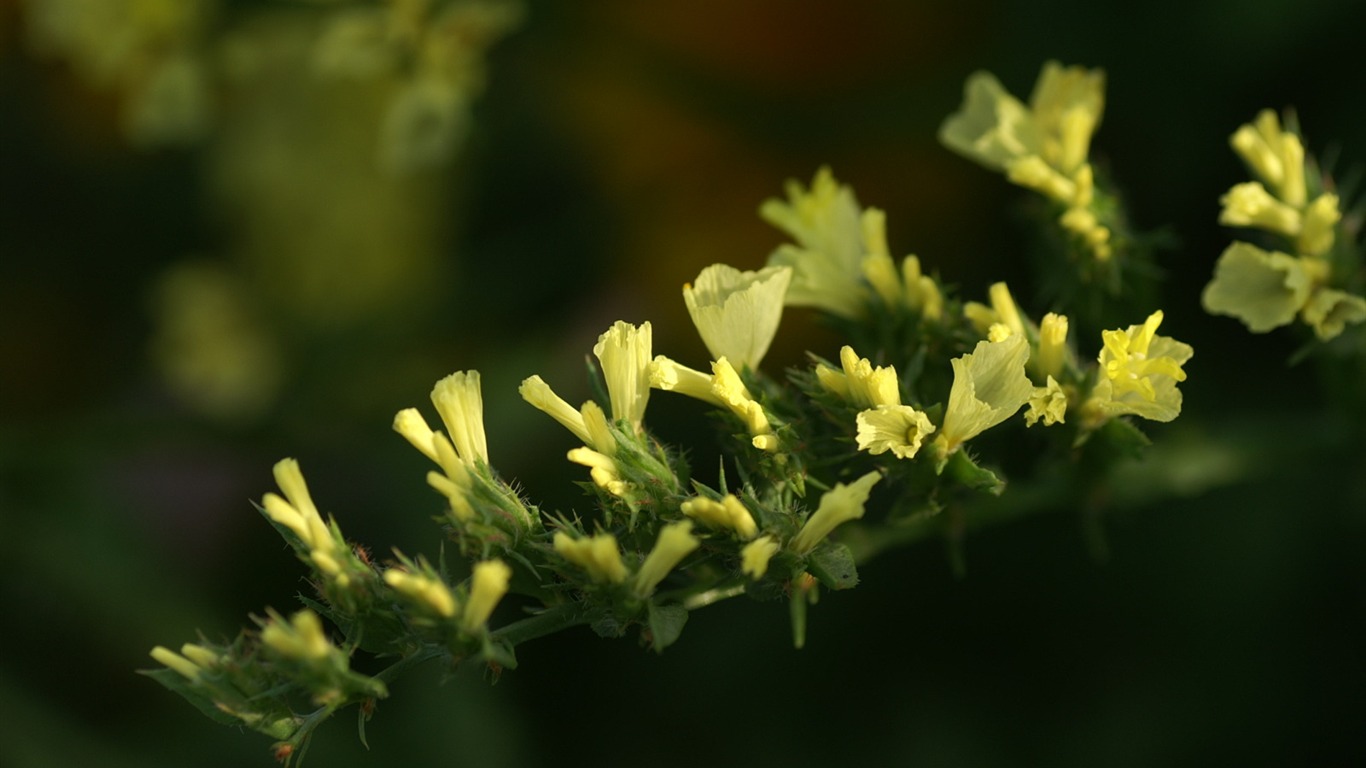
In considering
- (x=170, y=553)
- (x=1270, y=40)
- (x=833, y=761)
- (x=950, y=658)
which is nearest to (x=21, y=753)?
(x=170, y=553)

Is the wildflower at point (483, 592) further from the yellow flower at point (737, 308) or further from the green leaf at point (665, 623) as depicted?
the yellow flower at point (737, 308)

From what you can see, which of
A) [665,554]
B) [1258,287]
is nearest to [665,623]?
[665,554]

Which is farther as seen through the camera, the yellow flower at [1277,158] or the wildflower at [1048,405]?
the yellow flower at [1277,158]

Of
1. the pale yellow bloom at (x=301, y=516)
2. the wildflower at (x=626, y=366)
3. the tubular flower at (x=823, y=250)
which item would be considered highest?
the tubular flower at (x=823, y=250)

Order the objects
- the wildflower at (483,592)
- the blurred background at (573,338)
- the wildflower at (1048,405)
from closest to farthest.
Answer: the wildflower at (483,592), the wildflower at (1048,405), the blurred background at (573,338)

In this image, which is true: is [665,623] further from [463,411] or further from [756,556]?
[463,411]

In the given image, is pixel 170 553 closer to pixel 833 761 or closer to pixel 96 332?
pixel 96 332

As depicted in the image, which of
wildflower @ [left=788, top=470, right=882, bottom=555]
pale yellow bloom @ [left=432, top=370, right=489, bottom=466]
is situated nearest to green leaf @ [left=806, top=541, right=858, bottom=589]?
wildflower @ [left=788, top=470, right=882, bottom=555]

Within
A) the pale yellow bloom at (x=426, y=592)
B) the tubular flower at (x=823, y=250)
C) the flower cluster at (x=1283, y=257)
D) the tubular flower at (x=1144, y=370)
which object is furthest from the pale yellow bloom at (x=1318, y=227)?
the pale yellow bloom at (x=426, y=592)
